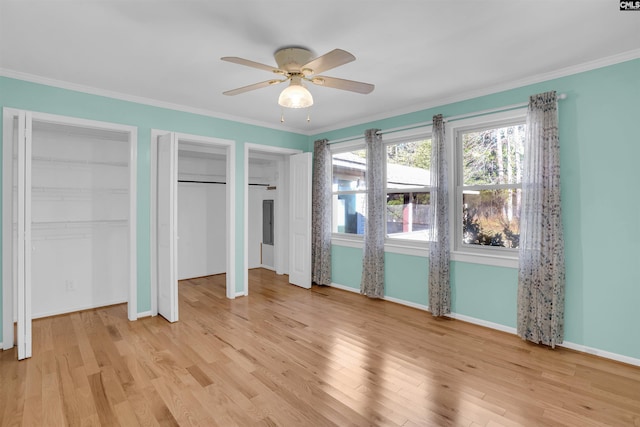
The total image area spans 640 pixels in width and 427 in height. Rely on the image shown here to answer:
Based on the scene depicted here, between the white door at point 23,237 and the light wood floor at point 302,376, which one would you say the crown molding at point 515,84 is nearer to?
the light wood floor at point 302,376

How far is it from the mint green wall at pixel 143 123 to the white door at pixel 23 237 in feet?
1.56

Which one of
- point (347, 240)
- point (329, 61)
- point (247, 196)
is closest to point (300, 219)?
point (347, 240)

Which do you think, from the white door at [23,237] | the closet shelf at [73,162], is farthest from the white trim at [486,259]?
the closet shelf at [73,162]

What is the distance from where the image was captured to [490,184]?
141 inches

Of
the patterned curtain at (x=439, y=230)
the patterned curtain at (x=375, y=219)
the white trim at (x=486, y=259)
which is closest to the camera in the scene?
the white trim at (x=486, y=259)

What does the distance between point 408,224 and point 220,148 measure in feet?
10.5

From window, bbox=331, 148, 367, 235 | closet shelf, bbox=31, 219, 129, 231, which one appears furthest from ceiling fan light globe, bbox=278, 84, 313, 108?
closet shelf, bbox=31, 219, 129, 231

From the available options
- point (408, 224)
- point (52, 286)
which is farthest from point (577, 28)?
point (52, 286)

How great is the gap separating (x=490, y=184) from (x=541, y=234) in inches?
30.7

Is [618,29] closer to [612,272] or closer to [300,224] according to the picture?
[612,272]

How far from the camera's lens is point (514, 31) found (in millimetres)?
2334

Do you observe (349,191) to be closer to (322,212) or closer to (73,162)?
(322,212)

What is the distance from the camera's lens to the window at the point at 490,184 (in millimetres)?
3434

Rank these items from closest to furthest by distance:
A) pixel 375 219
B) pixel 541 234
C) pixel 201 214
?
pixel 541 234
pixel 375 219
pixel 201 214
